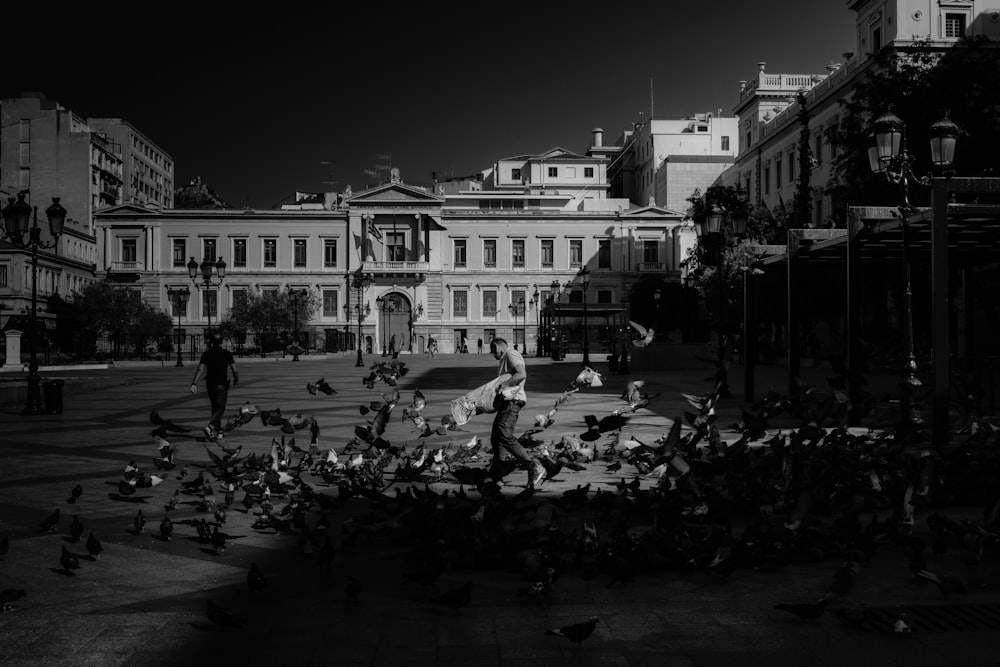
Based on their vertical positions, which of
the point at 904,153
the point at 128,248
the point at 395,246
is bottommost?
the point at 904,153

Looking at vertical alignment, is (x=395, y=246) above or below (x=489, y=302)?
above

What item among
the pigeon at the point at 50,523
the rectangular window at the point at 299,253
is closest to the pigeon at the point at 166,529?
the pigeon at the point at 50,523

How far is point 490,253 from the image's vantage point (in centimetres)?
8331

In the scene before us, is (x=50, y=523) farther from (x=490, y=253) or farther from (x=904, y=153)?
(x=490, y=253)

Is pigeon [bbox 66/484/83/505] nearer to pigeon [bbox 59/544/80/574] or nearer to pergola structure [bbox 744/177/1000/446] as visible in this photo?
pigeon [bbox 59/544/80/574]

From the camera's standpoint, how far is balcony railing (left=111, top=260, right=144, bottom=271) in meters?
79.8

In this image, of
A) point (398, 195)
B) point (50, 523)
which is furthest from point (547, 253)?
point (50, 523)

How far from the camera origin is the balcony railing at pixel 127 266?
79812 millimetres

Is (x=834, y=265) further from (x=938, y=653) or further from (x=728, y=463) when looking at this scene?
(x=938, y=653)

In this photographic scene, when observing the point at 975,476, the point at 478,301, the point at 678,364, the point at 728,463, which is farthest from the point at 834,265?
the point at 478,301

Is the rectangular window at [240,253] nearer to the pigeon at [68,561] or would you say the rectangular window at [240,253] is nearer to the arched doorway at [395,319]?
the arched doorway at [395,319]

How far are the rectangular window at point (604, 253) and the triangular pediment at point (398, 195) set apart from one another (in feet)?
48.0

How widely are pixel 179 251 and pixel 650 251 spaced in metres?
41.3

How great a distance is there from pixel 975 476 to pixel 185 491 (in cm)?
687
